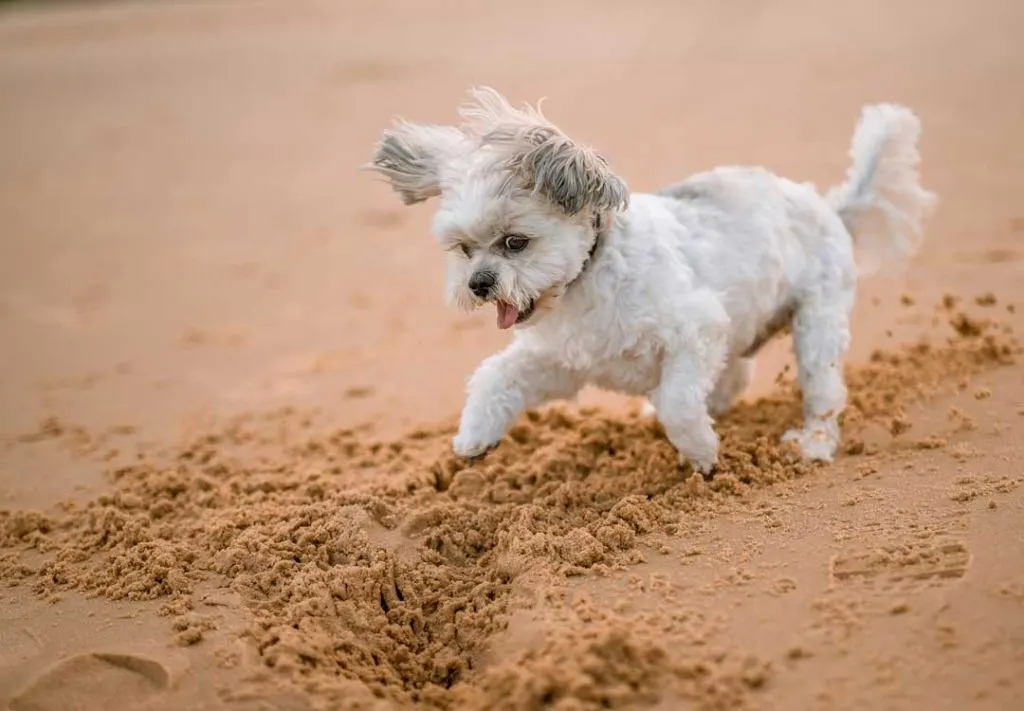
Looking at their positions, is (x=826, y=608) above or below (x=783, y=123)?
below

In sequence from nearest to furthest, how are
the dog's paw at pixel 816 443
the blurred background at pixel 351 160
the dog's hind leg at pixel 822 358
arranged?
the dog's paw at pixel 816 443
the dog's hind leg at pixel 822 358
the blurred background at pixel 351 160

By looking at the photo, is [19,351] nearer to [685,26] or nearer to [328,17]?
[685,26]

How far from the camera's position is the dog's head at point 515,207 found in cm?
416

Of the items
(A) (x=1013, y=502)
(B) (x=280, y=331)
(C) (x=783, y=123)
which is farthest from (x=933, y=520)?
(C) (x=783, y=123)

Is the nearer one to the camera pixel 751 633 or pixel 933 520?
pixel 751 633

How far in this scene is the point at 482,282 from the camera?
4238 mm

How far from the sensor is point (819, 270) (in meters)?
5.23

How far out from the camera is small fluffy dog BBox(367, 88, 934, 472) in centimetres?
425

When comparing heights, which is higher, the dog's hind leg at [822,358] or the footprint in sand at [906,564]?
the dog's hind leg at [822,358]

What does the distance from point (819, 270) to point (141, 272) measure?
6.05 m

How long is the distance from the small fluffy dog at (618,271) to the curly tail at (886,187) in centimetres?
25

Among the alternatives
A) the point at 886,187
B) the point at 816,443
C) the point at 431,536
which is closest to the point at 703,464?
the point at 816,443

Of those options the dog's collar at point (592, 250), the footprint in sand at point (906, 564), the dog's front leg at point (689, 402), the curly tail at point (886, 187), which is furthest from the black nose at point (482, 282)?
the curly tail at point (886, 187)

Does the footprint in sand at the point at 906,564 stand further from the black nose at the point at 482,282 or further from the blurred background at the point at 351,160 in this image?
the blurred background at the point at 351,160
